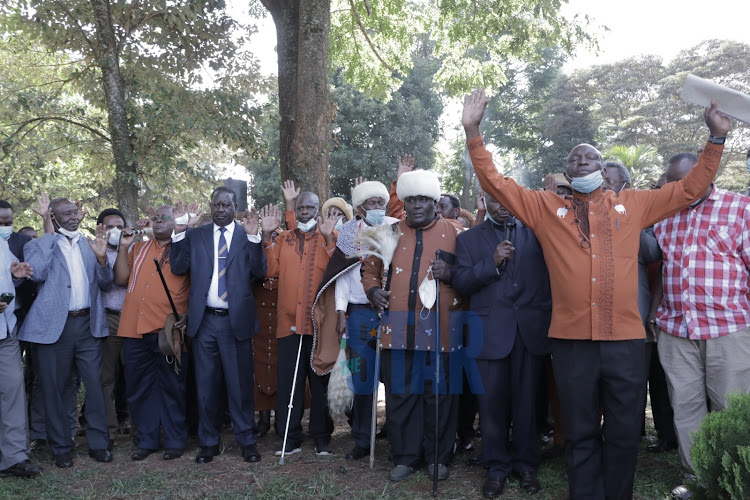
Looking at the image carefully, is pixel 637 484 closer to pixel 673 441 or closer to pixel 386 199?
pixel 673 441

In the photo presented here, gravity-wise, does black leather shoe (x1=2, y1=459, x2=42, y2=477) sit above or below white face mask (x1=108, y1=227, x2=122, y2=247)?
below

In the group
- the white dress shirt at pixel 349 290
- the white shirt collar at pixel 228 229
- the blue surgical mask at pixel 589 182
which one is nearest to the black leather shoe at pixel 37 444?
the white shirt collar at pixel 228 229

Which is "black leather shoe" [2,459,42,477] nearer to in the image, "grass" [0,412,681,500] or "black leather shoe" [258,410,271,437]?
"grass" [0,412,681,500]

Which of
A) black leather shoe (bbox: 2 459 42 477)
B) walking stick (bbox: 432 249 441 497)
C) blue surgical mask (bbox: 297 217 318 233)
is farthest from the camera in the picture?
blue surgical mask (bbox: 297 217 318 233)

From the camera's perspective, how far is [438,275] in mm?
5438

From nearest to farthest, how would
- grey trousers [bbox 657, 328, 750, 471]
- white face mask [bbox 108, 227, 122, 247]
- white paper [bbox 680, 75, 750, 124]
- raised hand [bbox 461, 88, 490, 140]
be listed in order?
white paper [bbox 680, 75, 750, 124]
raised hand [bbox 461, 88, 490, 140]
grey trousers [bbox 657, 328, 750, 471]
white face mask [bbox 108, 227, 122, 247]

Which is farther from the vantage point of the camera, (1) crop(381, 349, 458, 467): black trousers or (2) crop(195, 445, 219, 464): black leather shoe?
(2) crop(195, 445, 219, 464): black leather shoe

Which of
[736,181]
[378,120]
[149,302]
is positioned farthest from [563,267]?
[736,181]

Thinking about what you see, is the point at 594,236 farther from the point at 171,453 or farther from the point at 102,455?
the point at 102,455

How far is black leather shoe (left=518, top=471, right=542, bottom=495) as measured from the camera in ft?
16.8

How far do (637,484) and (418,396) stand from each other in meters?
1.82

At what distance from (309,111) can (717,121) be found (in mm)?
5462

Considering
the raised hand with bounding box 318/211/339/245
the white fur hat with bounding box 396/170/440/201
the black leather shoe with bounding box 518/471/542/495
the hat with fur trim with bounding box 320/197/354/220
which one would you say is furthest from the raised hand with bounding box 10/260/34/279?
the black leather shoe with bounding box 518/471/542/495

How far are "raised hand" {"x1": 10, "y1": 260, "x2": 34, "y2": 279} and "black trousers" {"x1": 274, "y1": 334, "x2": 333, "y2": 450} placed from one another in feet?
7.80
